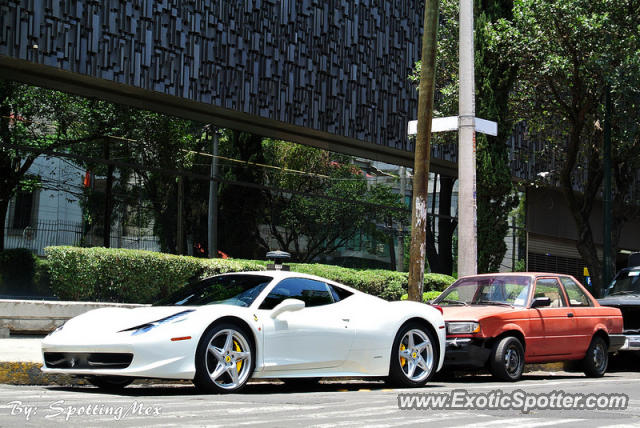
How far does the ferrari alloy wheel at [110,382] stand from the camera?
8375 millimetres

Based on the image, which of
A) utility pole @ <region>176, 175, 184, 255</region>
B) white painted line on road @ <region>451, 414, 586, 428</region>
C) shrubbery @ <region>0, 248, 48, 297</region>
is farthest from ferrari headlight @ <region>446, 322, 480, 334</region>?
utility pole @ <region>176, 175, 184, 255</region>

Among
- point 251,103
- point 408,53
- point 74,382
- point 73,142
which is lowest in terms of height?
point 74,382

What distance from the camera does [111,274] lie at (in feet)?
50.8

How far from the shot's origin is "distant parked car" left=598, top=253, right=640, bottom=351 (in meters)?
14.2

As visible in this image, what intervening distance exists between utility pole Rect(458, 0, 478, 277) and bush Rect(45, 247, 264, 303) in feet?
19.3

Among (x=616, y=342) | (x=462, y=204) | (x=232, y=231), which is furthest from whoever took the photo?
(x=232, y=231)

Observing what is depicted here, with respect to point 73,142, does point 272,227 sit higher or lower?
lower

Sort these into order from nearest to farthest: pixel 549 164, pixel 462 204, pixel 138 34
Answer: pixel 462 204 → pixel 138 34 → pixel 549 164

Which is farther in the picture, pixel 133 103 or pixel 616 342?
pixel 133 103

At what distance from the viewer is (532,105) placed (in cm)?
2291

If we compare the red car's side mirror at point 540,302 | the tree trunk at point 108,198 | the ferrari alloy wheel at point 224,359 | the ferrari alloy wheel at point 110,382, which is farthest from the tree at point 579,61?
the ferrari alloy wheel at point 110,382

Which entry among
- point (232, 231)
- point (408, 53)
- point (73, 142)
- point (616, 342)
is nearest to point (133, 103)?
point (73, 142)

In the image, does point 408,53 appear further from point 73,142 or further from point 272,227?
point 73,142

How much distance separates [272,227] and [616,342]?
405 inches
